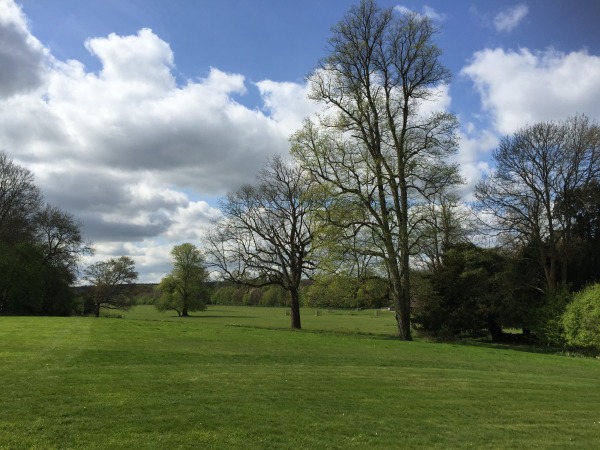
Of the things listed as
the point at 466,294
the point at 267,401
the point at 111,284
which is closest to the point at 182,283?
the point at 111,284

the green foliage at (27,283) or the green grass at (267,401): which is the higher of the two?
the green foliage at (27,283)

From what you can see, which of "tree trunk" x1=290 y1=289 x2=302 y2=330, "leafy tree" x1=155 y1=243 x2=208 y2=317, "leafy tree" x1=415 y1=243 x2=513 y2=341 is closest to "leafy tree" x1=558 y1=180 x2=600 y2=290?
"leafy tree" x1=415 y1=243 x2=513 y2=341

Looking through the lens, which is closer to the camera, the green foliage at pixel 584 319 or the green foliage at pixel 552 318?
the green foliage at pixel 584 319

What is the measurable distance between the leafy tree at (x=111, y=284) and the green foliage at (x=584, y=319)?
61056 millimetres

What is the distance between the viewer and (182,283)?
80625 millimetres

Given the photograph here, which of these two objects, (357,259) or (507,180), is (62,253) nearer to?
(357,259)

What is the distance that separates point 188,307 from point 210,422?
7681 cm

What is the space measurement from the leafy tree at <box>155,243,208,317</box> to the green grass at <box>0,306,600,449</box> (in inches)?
2534

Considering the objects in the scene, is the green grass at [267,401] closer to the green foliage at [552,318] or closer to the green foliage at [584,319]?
the green foliage at [584,319]

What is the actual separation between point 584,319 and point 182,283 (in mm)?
65746

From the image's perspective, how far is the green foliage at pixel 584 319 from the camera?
2583 cm

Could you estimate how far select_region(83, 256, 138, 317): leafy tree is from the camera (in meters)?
69.7

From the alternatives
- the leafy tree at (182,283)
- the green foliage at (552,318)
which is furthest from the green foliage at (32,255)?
the green foliage at (552,318)

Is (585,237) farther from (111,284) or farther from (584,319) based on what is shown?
(111,284)
